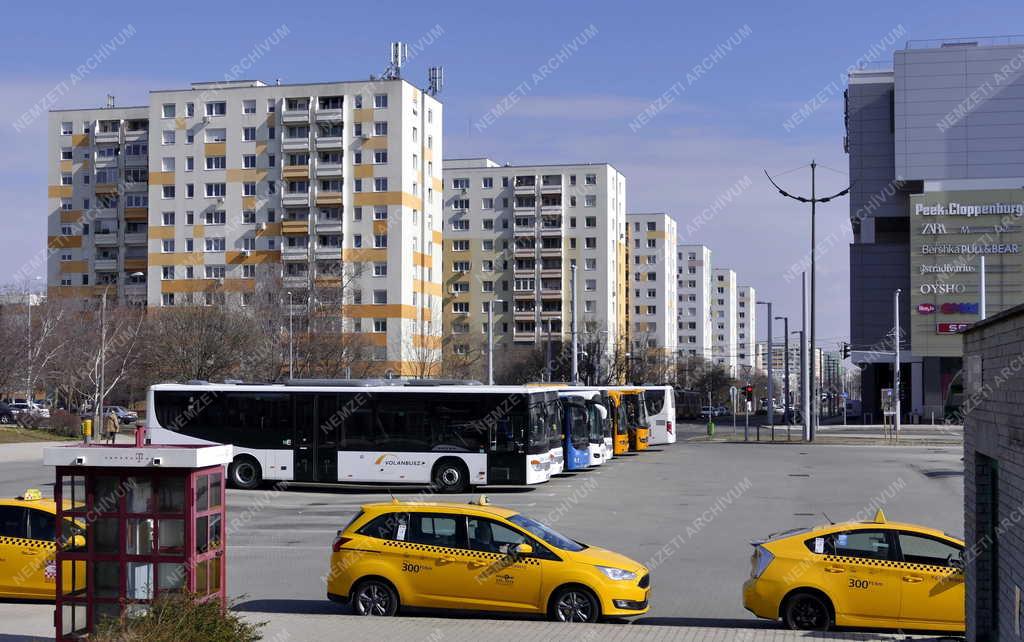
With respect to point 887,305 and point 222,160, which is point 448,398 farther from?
point 887,305

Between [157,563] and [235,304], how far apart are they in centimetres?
5975

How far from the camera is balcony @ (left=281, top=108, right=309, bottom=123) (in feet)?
282

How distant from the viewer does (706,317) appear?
180000 mm

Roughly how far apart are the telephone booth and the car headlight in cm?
481

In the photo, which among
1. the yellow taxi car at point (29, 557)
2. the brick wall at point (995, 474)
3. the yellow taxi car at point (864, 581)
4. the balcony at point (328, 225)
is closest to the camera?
the brick wall at point (995, 474)

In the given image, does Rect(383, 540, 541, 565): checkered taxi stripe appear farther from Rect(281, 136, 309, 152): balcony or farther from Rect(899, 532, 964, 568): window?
Rect(281, 136, 309, 152): balcony

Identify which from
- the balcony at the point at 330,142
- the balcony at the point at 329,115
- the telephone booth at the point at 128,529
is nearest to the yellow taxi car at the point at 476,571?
the telephone booth at the point at 128,529

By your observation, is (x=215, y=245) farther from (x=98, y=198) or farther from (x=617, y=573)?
(x=617, y=573)

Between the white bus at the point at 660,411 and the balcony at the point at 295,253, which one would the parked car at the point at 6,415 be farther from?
the white bus at the point at 660,411

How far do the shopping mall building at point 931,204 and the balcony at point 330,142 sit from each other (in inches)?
1693

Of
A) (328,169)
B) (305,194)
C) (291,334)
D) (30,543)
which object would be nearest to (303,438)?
(30,543)

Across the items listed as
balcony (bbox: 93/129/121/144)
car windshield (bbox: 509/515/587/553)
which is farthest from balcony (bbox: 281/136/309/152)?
car windshield (bbox: 509/515/587/553)

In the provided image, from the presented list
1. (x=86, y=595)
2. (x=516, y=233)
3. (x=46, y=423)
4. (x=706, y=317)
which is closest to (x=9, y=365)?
(x=46, y=423)

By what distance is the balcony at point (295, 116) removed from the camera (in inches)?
3378
